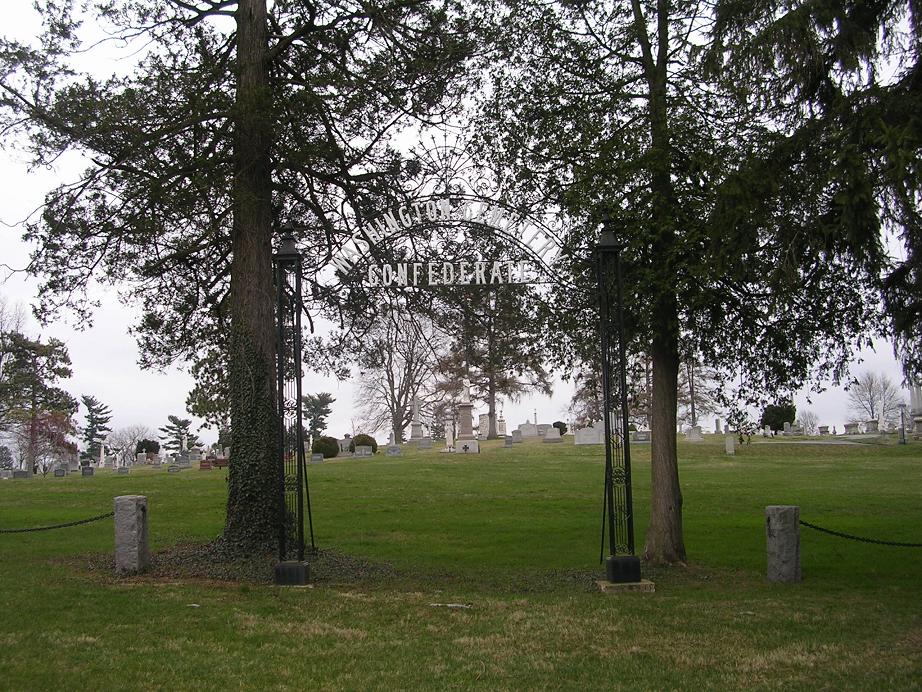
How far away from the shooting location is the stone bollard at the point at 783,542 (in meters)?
10.7

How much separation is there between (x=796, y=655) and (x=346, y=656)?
3.47 m

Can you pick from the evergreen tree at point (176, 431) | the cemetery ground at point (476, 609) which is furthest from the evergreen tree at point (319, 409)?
the cemetery ground at point (476, 609)

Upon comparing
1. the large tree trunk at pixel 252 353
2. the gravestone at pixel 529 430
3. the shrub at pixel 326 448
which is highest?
the large tree trunk at pixel 252 353

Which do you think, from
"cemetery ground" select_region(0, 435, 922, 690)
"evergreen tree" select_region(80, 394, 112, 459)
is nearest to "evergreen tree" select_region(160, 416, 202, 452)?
"evergreen tree" select_region(80, 394, 112, 459)

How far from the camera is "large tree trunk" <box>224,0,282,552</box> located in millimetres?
12047

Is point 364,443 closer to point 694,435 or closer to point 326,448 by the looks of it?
point 326,448

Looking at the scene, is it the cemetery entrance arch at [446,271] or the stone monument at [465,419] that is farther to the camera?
the stone monument at [465,419]

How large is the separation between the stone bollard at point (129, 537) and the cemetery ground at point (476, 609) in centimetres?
32

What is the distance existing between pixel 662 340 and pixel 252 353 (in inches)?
227

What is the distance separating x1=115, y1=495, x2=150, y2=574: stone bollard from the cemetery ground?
32 centimetres

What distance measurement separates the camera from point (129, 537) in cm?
1085

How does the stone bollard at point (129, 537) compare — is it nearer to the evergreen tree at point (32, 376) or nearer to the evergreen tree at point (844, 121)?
the evergreen tree at point (844, 121)

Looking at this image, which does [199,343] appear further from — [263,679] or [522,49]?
[263,679]

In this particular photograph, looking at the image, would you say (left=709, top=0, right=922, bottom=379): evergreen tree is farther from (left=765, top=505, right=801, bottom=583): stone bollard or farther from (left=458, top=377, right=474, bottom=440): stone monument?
(left=458, top=377, right=474, bottom=440): stone monument
